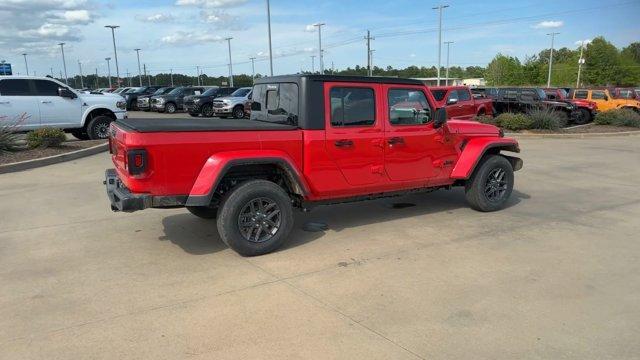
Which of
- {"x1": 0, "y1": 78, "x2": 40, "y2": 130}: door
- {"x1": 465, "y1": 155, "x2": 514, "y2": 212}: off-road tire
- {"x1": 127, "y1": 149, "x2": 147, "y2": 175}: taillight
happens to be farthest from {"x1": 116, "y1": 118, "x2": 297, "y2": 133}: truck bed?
{"x1": 0, "y1": 78, "x2": 40, "y2": 130}: door

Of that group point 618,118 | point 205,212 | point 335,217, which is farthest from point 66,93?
point 618,118

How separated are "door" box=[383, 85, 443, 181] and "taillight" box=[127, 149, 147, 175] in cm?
262

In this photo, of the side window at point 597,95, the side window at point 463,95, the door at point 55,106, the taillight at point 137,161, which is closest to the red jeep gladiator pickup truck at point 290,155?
the taillight at point 137,161

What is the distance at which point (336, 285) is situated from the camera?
14.2 ft

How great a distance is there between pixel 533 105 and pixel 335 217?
15.8 m

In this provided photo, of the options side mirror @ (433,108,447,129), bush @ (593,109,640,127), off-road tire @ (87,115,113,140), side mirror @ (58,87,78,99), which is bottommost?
bush @ (593,109,640,127)

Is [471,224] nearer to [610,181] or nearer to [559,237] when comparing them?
[559,237]

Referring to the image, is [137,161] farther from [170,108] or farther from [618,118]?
[170,108]

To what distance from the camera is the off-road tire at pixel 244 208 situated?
4801 millimetres

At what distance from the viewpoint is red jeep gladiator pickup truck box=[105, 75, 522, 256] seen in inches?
179

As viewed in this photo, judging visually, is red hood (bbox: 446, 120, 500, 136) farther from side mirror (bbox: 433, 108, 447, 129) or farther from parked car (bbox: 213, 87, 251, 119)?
parked car (bbox: 213, 87, 251, 119)

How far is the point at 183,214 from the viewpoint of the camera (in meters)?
6.61

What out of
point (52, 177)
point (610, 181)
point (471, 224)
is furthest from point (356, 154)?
point (52, 177)

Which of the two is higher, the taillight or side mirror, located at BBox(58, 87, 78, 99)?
side mirror, located at BBox(58, 87, 78, 99)
